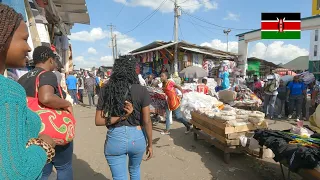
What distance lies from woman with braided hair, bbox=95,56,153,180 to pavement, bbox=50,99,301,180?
1.51 meters

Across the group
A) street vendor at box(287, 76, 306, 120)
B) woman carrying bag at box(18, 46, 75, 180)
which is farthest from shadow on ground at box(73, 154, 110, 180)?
street vendor at box(287, 76, 306, 120)

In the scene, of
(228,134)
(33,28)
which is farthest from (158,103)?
(33,28)

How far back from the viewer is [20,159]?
890 millimetres

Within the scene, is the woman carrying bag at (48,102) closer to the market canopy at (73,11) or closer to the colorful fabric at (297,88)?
the market canopy at (73,11)

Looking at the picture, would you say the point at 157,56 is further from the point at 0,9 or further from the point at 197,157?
the point at 0,9

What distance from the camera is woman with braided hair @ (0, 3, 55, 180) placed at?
2.78ft

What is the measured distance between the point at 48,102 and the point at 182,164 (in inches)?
121

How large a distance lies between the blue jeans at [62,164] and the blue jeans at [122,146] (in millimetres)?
437

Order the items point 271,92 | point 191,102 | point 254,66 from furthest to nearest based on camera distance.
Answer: point 254,66 < point 271,92 < point 191,102

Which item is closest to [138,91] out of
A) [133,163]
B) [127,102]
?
[127,102]

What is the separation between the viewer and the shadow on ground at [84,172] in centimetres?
368

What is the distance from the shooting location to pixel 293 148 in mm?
2725

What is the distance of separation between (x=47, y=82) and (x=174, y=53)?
1271cm

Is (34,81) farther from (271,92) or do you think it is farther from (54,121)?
(271,92)
